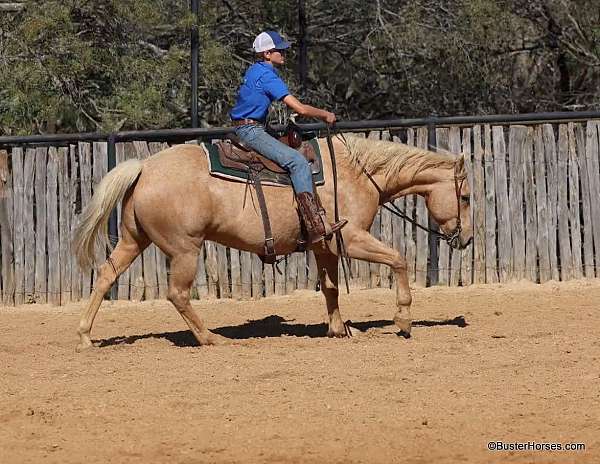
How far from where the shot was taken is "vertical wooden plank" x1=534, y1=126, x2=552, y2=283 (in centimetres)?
1212

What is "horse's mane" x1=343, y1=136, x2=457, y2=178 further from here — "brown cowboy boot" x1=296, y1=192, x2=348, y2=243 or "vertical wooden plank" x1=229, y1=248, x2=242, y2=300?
"vertical wooden plank" x1=229, y1=248, x2=242, y2=300

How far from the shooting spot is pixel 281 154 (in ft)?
30.3

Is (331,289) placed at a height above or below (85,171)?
below

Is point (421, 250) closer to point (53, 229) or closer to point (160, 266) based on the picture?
point (160, 266)

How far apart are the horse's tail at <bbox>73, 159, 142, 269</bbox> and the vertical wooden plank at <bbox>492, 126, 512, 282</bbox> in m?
4.50

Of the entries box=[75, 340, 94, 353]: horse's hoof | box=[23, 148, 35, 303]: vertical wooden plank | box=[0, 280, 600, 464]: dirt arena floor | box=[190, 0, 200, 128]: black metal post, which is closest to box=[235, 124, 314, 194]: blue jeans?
box=[0, 280, 600, 464]: dirt arena floor

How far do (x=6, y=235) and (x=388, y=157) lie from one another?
190 inches

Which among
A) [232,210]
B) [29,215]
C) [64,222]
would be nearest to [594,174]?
[232,210]

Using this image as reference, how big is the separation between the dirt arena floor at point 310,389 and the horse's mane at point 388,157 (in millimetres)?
1452

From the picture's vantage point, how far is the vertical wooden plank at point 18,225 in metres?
12.2

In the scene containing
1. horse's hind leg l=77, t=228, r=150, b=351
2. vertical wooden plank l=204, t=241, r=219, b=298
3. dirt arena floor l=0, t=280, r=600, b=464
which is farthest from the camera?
vertical wooden plank l=204, t=241, r=219, b=298

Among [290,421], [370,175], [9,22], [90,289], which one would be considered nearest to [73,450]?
[290,421]

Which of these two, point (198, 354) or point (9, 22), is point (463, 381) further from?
point (9, 22)

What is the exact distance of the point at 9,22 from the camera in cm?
1385
